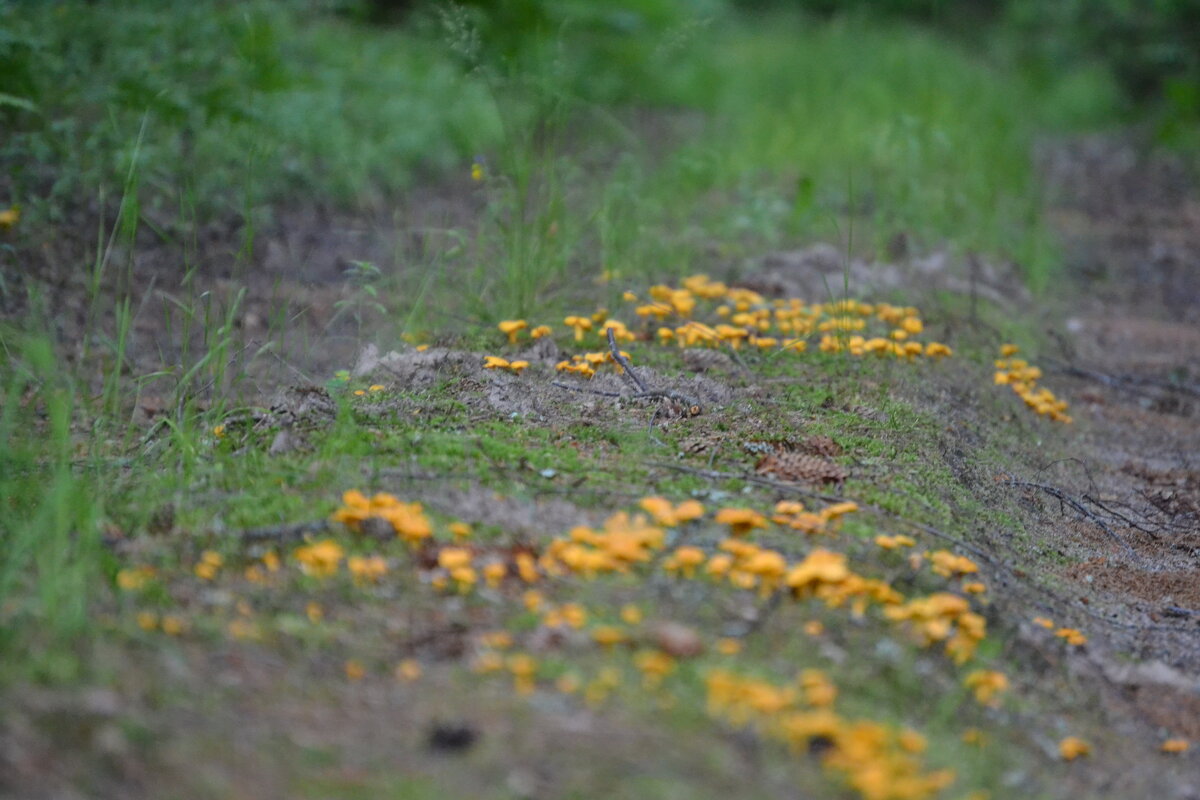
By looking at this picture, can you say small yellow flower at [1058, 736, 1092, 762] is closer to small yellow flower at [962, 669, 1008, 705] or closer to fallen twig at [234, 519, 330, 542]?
small yellow flower at [962, 669, 1008, 705]

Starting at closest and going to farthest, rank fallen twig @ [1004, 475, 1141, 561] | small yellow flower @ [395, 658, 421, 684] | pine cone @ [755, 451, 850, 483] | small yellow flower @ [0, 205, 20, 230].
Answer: small yellow flower @ [395, 658, 421, 684]
pine cone @ [755, 451, 850, 483]
fallen twig @ [1004, 475, 1141, 561]
small yellow flower @ [0, 205, 20, 230]

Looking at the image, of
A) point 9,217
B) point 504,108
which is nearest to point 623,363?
point 9,217

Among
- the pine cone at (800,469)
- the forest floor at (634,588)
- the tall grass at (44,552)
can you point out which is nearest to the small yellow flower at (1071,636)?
the forest floor at (634,588)

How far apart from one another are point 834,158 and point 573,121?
1.79m

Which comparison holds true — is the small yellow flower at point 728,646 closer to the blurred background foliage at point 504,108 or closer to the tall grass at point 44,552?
the tall grass at point 44,552

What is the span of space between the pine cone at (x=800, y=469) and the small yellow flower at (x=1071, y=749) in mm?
1063

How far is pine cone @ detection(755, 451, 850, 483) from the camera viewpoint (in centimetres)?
334

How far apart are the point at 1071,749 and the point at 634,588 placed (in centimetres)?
98

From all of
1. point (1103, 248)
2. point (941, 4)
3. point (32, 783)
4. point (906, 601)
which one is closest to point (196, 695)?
point (32, 783)

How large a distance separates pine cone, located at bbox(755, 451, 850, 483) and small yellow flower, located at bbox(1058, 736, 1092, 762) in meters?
1.06

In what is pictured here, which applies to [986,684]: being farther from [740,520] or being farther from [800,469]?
[800,469]

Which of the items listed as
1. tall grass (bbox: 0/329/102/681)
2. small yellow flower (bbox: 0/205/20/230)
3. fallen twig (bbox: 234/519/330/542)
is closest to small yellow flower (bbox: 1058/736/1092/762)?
fallen twig (bbox: 234/519/330/542)

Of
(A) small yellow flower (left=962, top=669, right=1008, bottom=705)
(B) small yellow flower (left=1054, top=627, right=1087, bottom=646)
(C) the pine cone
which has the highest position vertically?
(C) the pine cone

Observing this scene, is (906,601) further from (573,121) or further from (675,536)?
(573,121)
